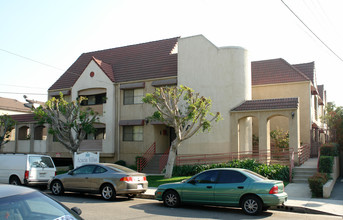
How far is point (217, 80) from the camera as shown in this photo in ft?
75.1

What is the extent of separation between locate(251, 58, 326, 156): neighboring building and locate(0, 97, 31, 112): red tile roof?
3260 cm

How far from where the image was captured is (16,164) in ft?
53.6

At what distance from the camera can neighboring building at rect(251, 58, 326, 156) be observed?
25.5 meters

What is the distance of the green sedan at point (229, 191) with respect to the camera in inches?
403

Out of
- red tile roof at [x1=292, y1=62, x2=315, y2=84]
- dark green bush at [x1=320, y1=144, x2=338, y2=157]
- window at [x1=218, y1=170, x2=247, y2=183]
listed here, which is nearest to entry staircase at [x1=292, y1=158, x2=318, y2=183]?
dark green bush at [x1=320, y1=144, x2=338, y2=157]

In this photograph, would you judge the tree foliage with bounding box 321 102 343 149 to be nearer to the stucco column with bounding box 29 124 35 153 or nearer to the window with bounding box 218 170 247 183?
the window with bounding box 218 170 247 183

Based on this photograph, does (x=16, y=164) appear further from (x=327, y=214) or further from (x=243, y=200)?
(x=327, y=214)

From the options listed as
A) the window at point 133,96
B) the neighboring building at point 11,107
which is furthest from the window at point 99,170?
the neighboring building at point 11,107

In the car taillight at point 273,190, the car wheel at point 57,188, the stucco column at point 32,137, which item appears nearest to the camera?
the car taillight at point 273,190

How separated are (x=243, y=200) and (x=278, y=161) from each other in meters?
9.42

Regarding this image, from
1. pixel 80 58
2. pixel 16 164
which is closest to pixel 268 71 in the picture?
pixel 80 58

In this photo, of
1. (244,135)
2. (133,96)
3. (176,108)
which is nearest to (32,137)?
(133,96)

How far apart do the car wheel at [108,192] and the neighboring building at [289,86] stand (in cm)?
1619

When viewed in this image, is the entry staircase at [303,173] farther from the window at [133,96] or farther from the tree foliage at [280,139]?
the window at [133,96]
